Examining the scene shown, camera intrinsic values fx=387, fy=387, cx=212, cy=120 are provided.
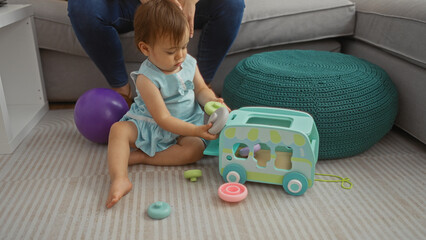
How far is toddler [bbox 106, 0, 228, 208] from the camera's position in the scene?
3.34 feet

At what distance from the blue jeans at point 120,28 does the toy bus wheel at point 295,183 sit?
636mm

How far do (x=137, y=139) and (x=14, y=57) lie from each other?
2.38 feet

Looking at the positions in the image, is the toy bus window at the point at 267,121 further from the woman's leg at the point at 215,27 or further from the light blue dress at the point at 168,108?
the woman's leg at the point at 215,27

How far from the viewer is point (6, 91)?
1572 mm

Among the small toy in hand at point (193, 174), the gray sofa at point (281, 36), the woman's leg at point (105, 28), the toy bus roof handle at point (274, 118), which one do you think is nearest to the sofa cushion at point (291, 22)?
the gray sofa at point (281, 36)

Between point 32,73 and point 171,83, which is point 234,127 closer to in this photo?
point 171,83

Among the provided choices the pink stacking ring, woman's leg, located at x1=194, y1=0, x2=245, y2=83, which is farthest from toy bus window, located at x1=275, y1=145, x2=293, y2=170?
woman's leg, located at x1=194, y1=0, x2=245, y2=83

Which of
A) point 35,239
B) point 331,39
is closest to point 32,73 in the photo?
point 35,239

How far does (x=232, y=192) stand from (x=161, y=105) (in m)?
0.31

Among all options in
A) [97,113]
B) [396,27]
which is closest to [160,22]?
[97,113]

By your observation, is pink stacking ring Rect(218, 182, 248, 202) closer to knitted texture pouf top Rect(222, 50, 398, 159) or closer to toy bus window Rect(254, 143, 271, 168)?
toy bus window Rect(254, 143, 271, 168)

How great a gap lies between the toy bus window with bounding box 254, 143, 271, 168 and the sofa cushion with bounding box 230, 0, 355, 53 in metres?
0.60

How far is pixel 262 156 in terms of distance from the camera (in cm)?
113

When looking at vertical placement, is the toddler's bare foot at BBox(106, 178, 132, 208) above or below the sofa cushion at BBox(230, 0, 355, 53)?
below
